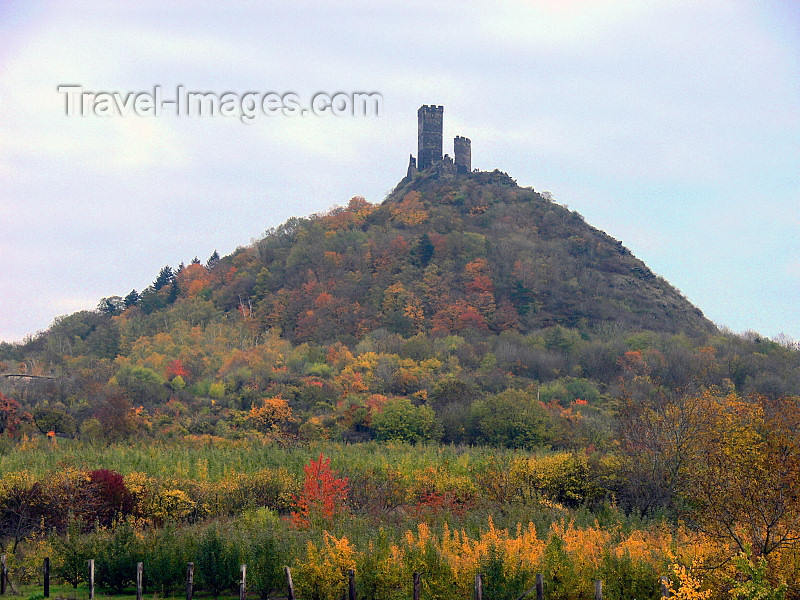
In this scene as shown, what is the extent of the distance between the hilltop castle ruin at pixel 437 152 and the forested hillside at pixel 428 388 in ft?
10.2

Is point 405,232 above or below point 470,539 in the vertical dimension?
above

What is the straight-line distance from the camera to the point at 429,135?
12675 centimetres

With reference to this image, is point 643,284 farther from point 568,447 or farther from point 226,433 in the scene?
point 226,433

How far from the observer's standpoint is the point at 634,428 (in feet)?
125

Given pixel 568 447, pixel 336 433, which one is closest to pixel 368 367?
pixel 336 433

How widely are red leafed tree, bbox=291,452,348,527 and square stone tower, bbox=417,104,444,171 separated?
87414mm

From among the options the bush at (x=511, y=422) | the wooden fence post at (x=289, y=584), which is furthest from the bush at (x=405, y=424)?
the wooden fence post at (x=289, y=584)

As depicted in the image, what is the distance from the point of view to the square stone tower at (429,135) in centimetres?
12219

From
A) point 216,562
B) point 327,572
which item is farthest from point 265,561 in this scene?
point 327,572

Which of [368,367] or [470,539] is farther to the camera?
[368,367]

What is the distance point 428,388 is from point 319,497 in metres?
34.0

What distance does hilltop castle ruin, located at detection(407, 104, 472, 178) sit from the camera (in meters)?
125

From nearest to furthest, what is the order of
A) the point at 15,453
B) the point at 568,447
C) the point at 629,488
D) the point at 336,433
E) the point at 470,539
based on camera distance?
the point at 470,539
the point at 629,488
the point at 15,453
the point at 568,447
the point at 336,433

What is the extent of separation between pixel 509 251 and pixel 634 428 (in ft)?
228
